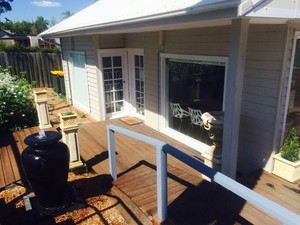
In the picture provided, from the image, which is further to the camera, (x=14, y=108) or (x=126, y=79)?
(x=126, y=79)

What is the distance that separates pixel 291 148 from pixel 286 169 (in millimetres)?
319

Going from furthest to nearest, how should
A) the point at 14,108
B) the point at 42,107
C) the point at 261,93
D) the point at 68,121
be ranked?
the point at 14,108 < the point at 42,107 < the point at 68,121 < the point at 261,93

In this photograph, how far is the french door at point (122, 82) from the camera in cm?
728

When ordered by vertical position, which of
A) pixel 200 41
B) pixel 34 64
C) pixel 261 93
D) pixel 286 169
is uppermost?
pixel 200 41

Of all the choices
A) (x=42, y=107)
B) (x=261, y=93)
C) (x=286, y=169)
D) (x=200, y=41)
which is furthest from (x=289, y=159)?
(x=42, y=107)

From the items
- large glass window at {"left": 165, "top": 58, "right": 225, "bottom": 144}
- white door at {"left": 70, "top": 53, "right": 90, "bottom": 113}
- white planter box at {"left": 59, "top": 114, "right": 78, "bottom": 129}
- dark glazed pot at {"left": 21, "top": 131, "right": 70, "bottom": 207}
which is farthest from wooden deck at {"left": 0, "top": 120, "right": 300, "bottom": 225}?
white door at {"left": 70, "top": 53, "right": 90, "bottom": 113}

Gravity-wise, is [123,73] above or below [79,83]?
above

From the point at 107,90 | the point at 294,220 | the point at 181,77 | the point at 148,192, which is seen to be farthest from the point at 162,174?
the point at 107,90

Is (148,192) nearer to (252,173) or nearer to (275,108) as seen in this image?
(252,173)

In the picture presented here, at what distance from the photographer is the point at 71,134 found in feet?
14.1

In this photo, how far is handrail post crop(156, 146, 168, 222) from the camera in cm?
278

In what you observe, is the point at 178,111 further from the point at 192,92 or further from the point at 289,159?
the point at 289,159

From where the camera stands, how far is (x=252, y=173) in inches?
160

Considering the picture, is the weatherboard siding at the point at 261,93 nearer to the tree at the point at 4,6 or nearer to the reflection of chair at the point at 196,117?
the reflection of chair at the point at 196,117
